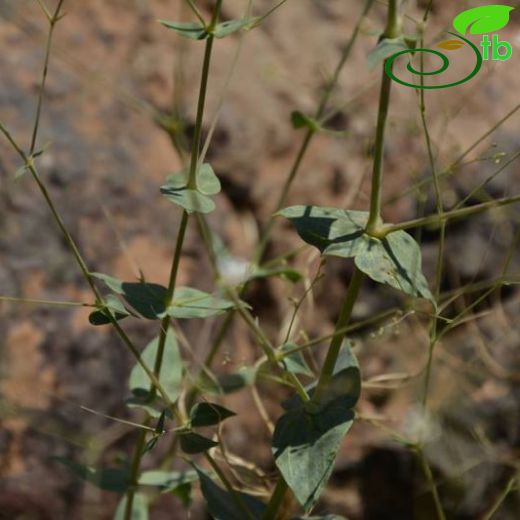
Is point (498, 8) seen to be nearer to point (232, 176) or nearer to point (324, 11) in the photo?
point (232, 176)

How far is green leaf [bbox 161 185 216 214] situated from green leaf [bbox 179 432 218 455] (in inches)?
10.2

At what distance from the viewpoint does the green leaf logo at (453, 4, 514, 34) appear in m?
1.16

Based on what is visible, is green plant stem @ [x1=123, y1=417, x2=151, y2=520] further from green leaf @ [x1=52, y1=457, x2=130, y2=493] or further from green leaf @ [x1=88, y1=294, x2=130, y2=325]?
green leaf @ [x1=88, y1=294, x2=130, y2=325]

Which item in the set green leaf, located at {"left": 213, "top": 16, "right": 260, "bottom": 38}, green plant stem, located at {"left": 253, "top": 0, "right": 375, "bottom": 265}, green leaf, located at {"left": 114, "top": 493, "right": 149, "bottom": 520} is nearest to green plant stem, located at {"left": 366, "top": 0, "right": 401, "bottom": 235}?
green leaf, located at {"left": 213, "top": 16, "right": 260, "bottom": 38}

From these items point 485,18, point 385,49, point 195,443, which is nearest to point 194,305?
point 195,443

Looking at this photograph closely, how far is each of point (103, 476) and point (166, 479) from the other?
89 mm

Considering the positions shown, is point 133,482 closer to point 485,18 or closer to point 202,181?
point 202,181

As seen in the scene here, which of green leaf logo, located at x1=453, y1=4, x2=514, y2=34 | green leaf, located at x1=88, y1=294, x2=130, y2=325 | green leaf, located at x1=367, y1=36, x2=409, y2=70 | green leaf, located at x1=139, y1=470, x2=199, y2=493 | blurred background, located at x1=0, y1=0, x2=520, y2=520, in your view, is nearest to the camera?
green leaf, located at x1=367, y1=36, x2=409, y2=70

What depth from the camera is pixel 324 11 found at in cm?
258

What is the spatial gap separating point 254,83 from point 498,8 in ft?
4.06

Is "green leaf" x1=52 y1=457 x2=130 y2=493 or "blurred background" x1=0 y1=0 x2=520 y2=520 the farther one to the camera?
"blurred background" x1=0 y1=0 x2=520 y2=520

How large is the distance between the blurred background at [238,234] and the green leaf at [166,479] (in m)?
0.43

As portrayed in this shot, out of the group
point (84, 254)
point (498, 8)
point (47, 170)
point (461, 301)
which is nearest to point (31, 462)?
point (84, 254)

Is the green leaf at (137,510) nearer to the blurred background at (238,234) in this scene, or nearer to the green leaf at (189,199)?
the blurred background at (238,234)
